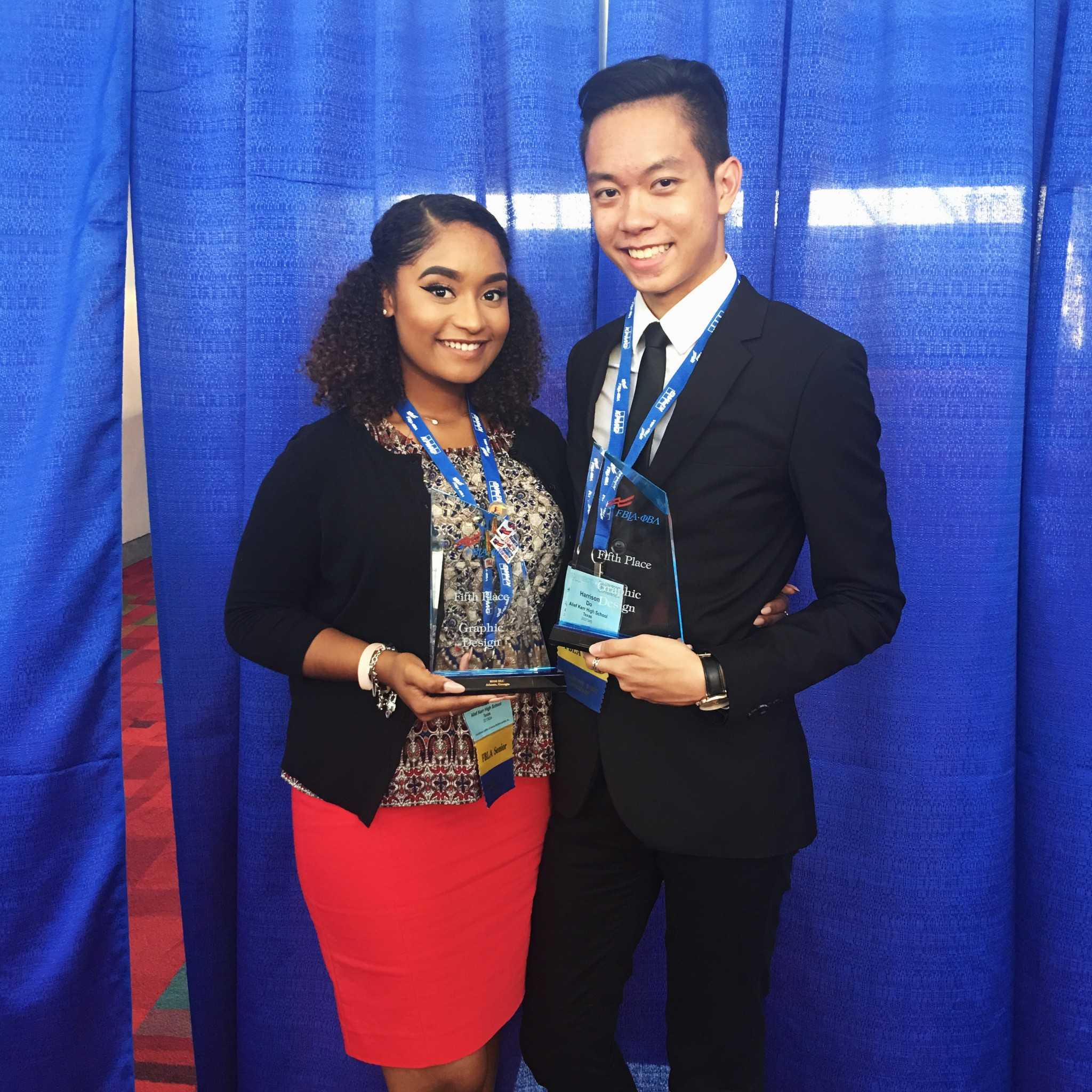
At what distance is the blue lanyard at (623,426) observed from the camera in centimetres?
128

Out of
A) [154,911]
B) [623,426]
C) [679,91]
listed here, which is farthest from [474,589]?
[154,911]

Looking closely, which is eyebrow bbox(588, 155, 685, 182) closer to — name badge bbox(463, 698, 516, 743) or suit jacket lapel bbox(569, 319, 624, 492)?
suit jacket lapel bbox(569, 319, 624, 492)

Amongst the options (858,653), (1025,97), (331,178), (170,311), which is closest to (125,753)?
(170,311)

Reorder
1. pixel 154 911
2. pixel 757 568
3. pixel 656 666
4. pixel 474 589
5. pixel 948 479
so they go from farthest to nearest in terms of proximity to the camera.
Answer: pixel 154 911, pixel 948 479, pixel 474 589, pixel 757 568, pixel 656 666

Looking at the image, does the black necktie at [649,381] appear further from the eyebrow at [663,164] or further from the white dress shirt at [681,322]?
the eyebrow at [663,164]

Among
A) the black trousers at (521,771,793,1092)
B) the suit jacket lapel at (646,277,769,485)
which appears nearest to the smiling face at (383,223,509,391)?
the suit jacket lapel at (646,277,769,485)

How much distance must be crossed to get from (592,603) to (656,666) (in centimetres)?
13

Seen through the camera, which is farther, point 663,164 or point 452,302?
point 452,302

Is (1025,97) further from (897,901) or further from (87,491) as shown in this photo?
(87,491)

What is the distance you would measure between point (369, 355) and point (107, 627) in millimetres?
836

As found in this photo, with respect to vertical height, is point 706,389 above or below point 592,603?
above

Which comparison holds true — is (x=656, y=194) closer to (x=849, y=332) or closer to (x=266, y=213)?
(x=849, y=332)

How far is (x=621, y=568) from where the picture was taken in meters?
1.28

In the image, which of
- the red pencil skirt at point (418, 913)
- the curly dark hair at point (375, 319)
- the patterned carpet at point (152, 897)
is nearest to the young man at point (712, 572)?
the red pencil skirt at point (418, 913)
